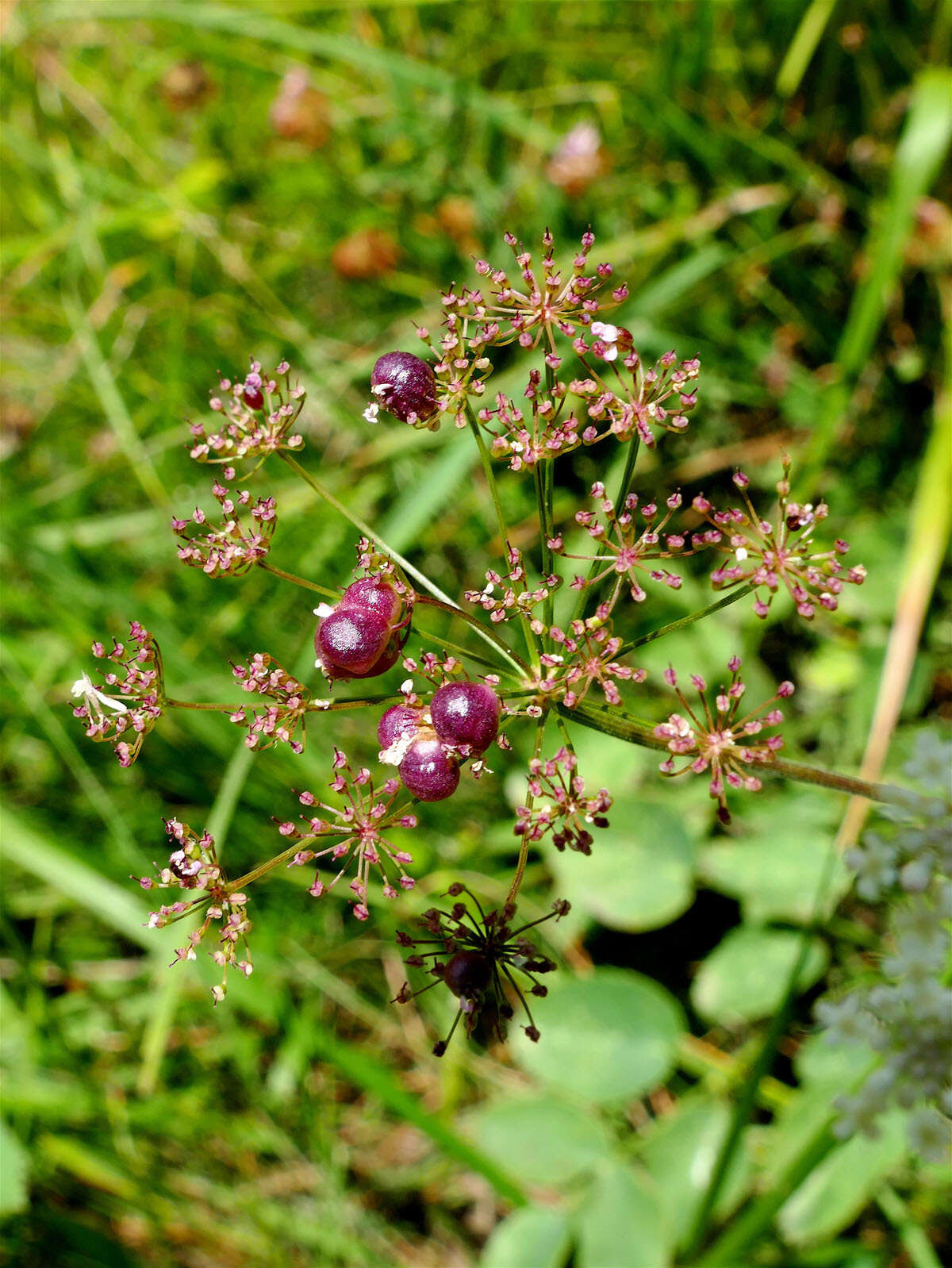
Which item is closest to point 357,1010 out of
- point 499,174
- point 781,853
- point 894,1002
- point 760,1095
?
point 760,1095

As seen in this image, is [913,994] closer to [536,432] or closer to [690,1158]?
[536,432]

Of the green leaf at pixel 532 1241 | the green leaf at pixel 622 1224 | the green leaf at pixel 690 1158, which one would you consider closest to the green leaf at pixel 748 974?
the green leaf at pixel 690 1158

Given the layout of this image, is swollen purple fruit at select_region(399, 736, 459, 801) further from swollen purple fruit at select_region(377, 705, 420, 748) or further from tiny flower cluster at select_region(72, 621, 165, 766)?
tiny flower cluster at select_region(72, 621, 165, 766)

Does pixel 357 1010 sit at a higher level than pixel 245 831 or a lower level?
lower

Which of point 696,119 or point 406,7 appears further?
point 406,7

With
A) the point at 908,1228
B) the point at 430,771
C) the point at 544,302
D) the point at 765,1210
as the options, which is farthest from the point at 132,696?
the point at 908,1228

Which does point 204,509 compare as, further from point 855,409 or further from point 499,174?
point 855,409
